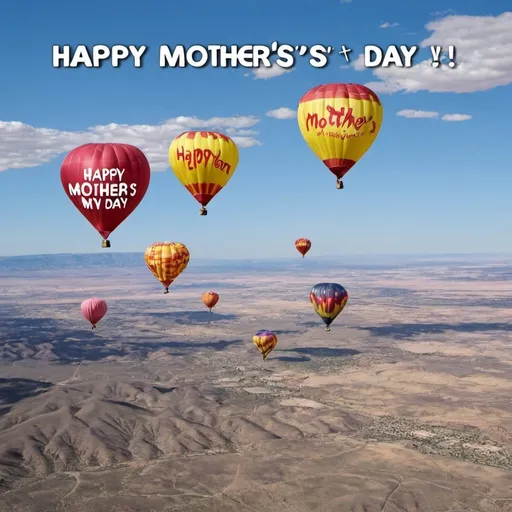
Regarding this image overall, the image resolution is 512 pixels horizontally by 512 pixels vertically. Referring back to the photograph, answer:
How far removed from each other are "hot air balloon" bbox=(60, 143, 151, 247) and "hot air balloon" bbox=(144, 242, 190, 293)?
29.7 meters

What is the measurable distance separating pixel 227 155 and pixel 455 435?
88152 millimetres

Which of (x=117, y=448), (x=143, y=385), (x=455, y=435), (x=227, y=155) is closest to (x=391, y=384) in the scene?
(x=455, y=435)

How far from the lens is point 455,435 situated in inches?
4754

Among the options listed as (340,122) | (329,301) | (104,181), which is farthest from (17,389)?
(340,122)

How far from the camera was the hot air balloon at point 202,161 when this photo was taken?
52219mm

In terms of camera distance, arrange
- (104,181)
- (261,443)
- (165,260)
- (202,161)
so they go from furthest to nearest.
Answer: (261,443) < (165,260) < (202,161) < (104,181)

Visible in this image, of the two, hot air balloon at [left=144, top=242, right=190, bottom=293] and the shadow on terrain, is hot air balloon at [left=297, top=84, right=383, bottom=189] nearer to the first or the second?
hot air balloon at [left=144, top=242, right=190, bottom=293]

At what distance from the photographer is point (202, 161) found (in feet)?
171

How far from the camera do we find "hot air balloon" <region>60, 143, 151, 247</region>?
45000 millimetres

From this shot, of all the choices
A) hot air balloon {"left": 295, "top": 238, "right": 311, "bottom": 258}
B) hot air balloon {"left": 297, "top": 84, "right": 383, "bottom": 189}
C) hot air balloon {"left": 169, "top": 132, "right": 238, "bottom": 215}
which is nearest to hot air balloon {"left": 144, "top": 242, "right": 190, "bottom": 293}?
hot air balloon {"left": 169, "top": 132, "right": 238, "bottom": 215}

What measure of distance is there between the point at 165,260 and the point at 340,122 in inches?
1389

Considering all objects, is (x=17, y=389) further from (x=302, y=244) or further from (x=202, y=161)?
(x=202, y=161)

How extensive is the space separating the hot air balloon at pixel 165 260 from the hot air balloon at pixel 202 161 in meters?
24.0

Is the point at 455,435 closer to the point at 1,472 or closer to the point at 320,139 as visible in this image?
the point at 1,472
